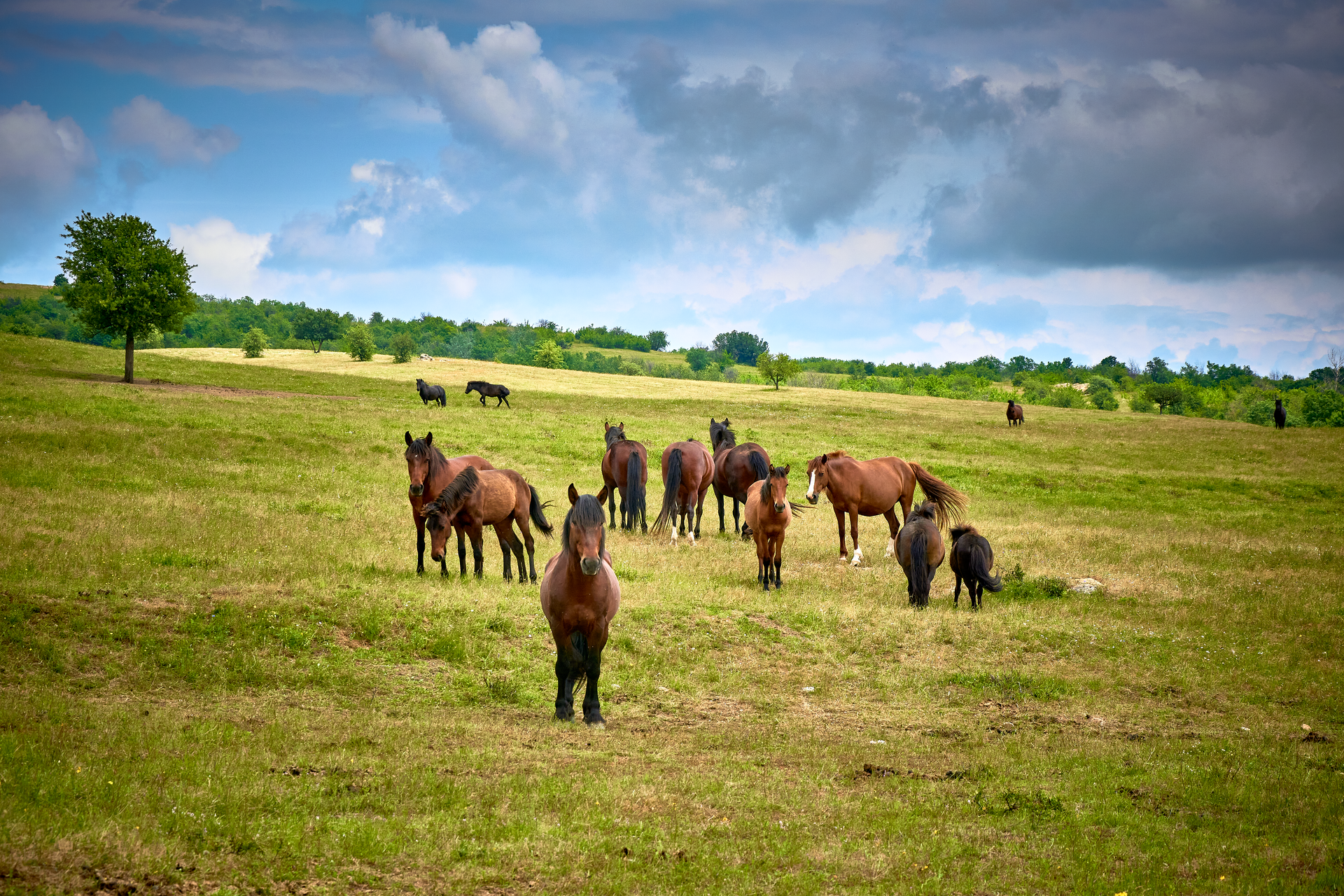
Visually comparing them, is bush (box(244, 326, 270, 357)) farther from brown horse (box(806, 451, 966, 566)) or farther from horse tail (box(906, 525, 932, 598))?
horse tail (box(906, 525, 932, 598))

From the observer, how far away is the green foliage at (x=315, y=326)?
362ft

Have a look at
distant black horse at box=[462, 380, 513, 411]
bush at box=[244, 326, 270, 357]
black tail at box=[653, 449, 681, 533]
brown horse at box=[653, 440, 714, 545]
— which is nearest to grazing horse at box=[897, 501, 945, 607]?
black tail at box=[653, 449, 681, 533]

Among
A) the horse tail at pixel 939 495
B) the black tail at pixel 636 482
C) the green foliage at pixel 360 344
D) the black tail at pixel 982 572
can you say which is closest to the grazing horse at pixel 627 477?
the black tail at pixel 636 482

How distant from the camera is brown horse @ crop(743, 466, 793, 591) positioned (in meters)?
15.7

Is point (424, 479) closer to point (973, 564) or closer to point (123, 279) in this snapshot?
point (973, 564)

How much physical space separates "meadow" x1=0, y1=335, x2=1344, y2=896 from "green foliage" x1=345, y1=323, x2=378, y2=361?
5511cm

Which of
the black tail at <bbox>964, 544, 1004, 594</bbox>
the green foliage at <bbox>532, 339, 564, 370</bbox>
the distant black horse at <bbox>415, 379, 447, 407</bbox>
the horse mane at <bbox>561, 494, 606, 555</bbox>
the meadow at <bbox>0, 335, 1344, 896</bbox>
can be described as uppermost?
the green foliage at <bbox>532, 339, 564, 370</bbox>

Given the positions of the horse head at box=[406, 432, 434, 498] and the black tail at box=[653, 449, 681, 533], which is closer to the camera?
the horse head at box=[406, 432, 434, 498]

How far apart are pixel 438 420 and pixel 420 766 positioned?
31.2 metres

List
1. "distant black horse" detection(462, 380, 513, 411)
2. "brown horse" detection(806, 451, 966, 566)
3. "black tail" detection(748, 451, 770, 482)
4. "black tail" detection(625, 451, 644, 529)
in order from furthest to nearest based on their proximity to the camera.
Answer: "distant black horse" detection(462, 380, 513, 411), "black tail" detection(748, 451, 770, 482), "black tail" detection(625, 451, 644, 529), "brown horse" detection(806, 451, 966, 566)

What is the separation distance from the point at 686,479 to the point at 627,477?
1515 millimetres

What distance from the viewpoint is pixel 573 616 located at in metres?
8.91

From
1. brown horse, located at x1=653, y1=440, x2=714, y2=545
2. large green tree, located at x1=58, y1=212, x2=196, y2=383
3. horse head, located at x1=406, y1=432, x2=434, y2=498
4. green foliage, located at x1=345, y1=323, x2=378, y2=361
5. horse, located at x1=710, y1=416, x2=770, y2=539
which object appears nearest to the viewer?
horse head, located at x1=406, y1=432, x2=434, y2=498

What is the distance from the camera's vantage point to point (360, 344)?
79.1 meters
